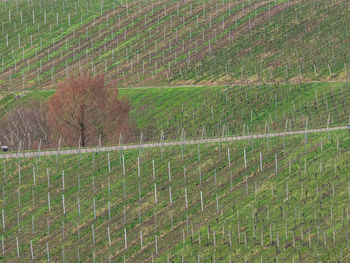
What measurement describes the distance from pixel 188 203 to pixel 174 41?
6953cm

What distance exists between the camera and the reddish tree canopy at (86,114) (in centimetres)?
11919

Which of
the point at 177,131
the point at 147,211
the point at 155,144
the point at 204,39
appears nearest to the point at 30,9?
the point at 204,39

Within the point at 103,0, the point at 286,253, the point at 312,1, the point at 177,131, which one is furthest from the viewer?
the point at 103,0

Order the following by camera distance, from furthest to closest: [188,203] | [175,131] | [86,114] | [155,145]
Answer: [175,131] < [86,114] < [155,145] < [188,203]

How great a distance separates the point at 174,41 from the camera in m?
156

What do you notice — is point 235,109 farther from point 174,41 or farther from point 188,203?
point 188,203

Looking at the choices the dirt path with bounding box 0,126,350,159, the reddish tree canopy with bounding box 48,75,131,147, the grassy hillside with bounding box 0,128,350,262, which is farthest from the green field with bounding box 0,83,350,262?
the reddish tree canopy with bounding box 48,75,131,147

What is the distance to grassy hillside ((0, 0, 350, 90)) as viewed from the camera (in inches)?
5468

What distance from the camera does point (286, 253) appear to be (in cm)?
7625

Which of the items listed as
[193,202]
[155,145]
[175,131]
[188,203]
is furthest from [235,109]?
[188,203]

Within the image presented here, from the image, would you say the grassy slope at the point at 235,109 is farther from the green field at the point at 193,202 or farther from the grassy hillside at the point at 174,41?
the grassy hillside at the point at 174,41

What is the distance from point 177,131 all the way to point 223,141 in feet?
68.5

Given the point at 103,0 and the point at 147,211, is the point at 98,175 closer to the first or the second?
the point at 147,211

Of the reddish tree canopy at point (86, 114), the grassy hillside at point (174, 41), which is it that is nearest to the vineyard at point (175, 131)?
the reddish tree canopy at point (86, 114)
